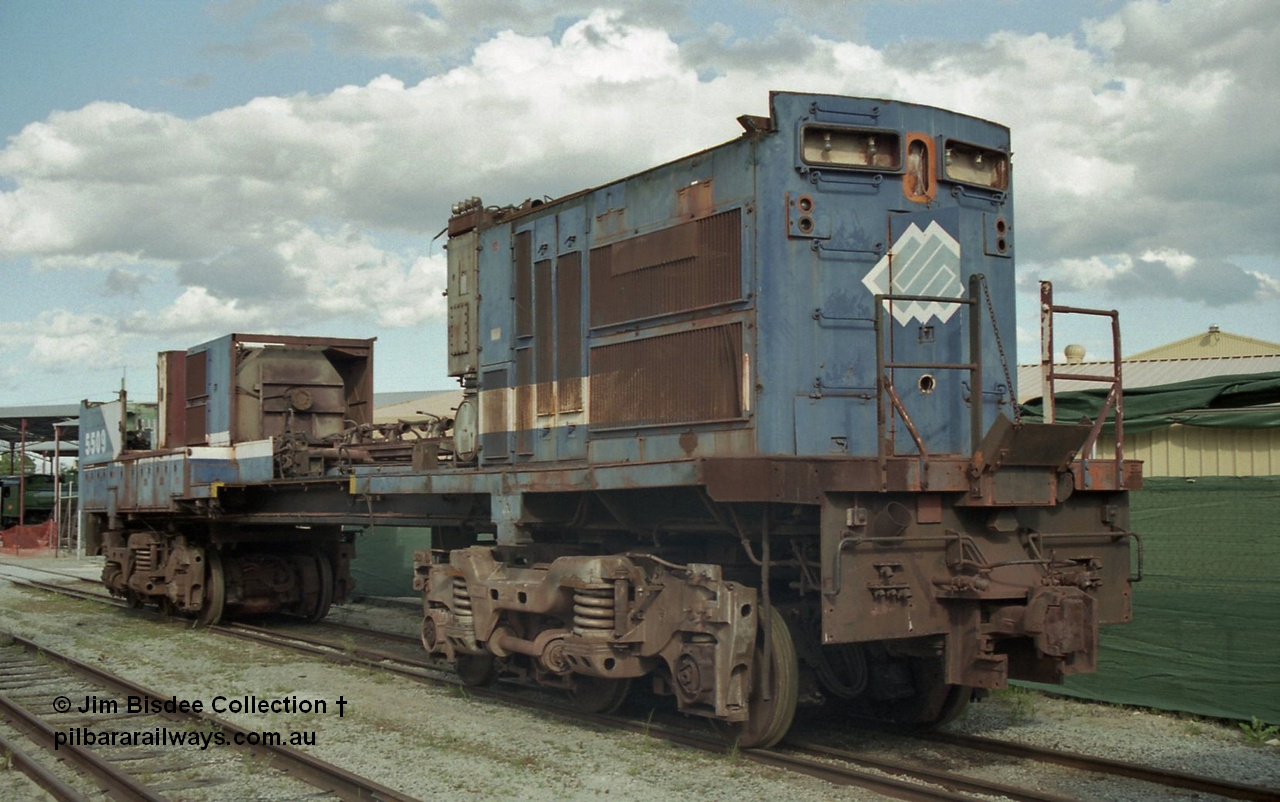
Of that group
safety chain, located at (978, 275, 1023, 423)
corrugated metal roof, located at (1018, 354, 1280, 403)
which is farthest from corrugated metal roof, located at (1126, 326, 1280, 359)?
safety chain, located at (978, 275, 1023, 423)

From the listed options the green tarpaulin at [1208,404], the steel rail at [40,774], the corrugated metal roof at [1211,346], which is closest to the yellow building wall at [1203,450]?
the green tarpaulin at [1208,404]

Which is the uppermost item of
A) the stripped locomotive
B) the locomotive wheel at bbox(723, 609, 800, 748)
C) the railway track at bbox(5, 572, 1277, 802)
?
the stripped locomotive

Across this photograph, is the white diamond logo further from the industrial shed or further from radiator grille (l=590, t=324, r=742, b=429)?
the industrial shed

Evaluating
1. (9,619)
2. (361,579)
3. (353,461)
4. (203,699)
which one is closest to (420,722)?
(203,699)

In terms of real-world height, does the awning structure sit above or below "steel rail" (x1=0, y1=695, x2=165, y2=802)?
Result: above

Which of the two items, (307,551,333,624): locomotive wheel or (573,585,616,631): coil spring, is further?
(307,551,333,624): locomotive wheel

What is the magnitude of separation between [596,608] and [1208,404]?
575cm

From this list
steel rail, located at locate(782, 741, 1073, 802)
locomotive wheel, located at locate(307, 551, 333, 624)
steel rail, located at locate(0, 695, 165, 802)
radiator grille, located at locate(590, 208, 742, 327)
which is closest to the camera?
steel rail, located at locate(782, 741, 1073, 802)

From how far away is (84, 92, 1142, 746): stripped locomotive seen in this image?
6.79 m

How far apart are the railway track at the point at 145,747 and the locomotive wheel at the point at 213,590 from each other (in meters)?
3.83

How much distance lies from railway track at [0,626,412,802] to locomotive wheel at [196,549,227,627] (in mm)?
3834

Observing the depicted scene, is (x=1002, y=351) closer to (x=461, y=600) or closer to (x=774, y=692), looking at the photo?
(x=774, y=692)

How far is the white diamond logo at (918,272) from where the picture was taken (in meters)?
7.56

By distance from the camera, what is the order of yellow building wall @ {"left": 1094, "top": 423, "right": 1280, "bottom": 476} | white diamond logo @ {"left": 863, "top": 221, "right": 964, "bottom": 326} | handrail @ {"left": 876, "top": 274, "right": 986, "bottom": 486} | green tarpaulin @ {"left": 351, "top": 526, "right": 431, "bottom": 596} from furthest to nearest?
green tarpaulin @ {"left": 351, "top": 526, "right": 431, "bottom": 596} → yellow building wall @ {"left": 1094, "top": 423, "right": 1280, "bottom": 476} → white diamond logo @ {"left": 863, "top": 221, "right": 964, "bottom": 326} → handrail @ {"left": 876, "top": 274, "right": 986, "bottom": 486}
